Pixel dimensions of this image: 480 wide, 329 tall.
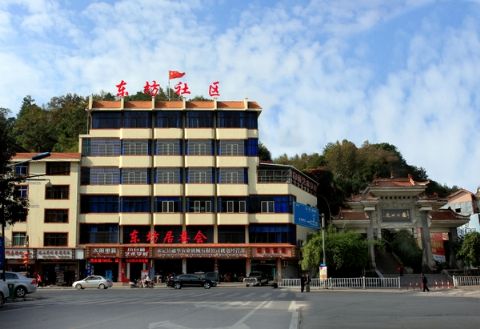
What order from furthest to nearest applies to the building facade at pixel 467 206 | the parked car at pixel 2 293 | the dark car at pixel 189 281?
the building facade at pixel 467 206 < the dark car at pixel 189 281 < the parked car at pixel 2 293

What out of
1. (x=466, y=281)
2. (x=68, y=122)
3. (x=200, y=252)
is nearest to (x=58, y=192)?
(x=200, y=252)

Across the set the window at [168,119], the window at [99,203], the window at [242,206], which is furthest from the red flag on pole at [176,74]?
the window at [242,206]

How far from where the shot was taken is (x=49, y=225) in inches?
2298

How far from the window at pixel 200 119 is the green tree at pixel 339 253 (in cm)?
1975

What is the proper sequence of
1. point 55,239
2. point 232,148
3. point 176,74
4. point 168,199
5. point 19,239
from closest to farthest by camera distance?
point 19,239 < point 55,239 < point 168,199 < point 232,148 < point 176,74

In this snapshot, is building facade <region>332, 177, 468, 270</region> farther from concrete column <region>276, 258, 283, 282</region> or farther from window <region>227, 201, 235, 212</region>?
window <region>227, 201, 235, 212</region>

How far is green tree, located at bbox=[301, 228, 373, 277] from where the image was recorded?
1815 inches

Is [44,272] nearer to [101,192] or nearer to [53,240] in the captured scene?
[53,240]

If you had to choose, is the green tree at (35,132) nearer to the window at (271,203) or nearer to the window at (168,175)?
the window at (168,175)

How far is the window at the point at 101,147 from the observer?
6041 cm

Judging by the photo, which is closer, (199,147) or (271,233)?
(271,233)

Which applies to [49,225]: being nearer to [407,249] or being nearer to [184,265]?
[184,265]

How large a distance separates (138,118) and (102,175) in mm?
7334

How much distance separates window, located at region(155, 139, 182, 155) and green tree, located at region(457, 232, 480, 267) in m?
29.9
